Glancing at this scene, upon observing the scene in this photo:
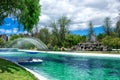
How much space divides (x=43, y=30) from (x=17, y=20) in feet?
253

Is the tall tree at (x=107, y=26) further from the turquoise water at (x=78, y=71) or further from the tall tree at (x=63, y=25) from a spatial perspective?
the turquoise water at (x=78, y=71)

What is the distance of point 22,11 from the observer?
2317cm

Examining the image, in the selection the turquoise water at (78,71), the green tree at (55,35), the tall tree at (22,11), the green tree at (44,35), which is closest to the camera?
the turquoise water at (78,71)

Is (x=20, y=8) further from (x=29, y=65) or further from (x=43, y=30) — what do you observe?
(x=43, y=30)

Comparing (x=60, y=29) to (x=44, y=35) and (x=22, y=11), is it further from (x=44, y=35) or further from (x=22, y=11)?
(x=22, y=11)

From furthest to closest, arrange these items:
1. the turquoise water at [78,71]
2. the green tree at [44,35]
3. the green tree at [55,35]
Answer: the green tree at [44,35] → the green tree at [55,35] → the turquoise water at [78,71]

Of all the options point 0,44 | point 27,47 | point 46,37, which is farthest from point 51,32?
point 0,44

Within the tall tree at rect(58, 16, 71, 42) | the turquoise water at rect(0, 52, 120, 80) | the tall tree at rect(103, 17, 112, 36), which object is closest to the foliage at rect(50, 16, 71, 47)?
the tall tree at rect(58, 16, 71, 42)

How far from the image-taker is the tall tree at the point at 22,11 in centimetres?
2264

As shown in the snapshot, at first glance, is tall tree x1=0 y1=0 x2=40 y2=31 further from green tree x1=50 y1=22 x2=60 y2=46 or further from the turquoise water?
green tree x1=50 y1=22 x2=60 y2=46

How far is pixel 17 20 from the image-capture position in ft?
79.8

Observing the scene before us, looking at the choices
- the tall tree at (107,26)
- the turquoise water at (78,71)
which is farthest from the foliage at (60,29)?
the turquoise water at (78,71)

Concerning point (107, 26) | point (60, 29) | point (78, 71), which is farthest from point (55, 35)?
point (78, 71)

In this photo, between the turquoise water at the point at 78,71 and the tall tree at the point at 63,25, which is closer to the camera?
the turquoise water at the point at 78,71
